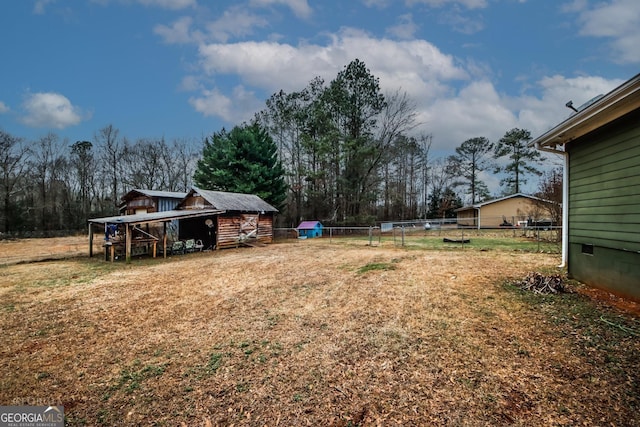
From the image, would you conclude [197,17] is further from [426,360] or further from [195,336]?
[426,360]

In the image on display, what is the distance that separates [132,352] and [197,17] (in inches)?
551

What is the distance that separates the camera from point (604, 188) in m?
5.29

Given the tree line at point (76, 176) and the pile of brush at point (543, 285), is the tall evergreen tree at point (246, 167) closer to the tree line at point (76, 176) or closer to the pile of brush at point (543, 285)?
the tree line at point (76, 176)

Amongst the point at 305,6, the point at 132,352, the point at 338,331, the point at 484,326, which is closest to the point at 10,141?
the point at 305,6

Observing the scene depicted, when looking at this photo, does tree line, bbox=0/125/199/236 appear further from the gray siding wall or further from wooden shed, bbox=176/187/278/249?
the gray siding wall

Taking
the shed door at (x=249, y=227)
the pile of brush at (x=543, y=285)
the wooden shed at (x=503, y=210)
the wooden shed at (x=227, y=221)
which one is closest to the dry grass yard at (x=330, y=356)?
the pile of brush at (x=543, y=285)

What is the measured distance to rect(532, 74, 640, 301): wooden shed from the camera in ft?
15.0

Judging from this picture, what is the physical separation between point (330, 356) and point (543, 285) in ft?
15.9

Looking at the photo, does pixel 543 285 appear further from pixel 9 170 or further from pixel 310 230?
pixel 9 170

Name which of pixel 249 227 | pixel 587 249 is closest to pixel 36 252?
pixel 249 227

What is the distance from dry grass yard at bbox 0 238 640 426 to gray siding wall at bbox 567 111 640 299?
0.67m

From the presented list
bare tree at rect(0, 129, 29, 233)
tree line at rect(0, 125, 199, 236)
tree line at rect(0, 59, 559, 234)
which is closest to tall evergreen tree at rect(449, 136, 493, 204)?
tree line at rect(0, 59, 559, 234)

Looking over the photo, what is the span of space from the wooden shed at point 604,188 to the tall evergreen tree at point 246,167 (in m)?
21.2

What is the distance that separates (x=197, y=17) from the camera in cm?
1241
